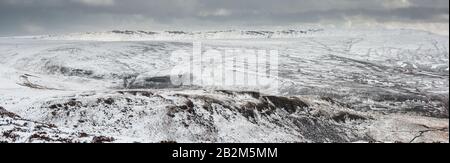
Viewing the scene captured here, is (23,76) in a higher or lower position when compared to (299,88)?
higher

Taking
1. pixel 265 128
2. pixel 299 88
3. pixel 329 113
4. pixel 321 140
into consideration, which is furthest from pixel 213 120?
pixel 299 88

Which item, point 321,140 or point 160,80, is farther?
point 160,80

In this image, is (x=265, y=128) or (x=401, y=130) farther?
(x=401, y=130)

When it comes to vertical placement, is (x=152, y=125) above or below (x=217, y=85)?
above

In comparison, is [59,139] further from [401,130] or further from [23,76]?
[23,76]

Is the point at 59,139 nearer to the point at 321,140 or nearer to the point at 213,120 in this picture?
the point at 213,120
